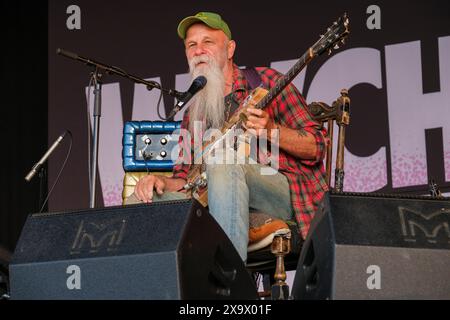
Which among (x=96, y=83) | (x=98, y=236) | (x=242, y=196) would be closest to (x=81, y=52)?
(x=96, y=83)

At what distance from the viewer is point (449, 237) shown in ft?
6.10

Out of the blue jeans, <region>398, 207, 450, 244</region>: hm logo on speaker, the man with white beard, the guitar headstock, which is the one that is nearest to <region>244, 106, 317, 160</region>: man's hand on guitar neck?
the man with white beard

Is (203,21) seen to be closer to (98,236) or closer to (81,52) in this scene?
(98,236)

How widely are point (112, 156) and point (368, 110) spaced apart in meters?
1.53

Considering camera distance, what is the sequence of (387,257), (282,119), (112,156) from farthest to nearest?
(112,156)
(282,119)
(387,257)

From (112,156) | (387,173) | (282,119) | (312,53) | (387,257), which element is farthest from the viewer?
(112,156)

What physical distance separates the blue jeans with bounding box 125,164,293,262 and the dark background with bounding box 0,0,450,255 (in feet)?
6.08

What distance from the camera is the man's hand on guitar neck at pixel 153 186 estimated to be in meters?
2.74

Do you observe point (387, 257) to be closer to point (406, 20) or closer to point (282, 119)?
point (282, 119)

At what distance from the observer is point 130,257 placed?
1873 mm

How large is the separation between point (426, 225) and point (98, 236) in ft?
2.61

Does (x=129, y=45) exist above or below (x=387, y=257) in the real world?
above

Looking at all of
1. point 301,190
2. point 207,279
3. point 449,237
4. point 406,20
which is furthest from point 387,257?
point 406,20

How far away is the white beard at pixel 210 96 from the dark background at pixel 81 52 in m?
1.35
